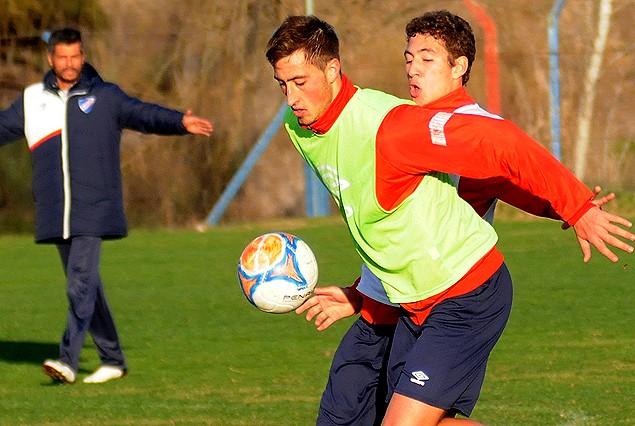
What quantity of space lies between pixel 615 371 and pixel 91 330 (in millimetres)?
3225

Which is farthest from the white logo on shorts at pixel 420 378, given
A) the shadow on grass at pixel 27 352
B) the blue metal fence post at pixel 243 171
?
the blue metal fence post at pixel 243 171

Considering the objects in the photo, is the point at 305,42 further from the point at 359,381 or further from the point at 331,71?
the point at 359,381

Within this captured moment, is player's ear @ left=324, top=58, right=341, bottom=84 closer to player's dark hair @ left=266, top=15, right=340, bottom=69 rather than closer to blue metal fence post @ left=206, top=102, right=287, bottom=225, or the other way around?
player's dark hair @ left=266, top=15, right=340, bottom=69

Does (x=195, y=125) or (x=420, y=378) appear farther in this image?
(x=195, y=125)

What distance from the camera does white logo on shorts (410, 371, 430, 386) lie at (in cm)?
445

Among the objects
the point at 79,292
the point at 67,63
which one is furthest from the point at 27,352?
the point at 67,63

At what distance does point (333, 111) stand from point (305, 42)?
267mm

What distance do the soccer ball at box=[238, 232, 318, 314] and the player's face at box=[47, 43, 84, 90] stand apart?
311cm

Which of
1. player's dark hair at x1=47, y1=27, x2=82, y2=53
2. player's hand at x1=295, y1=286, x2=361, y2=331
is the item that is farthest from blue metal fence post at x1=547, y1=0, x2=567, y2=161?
player's hand at x1=295, y1=286, x2=361, y2=331

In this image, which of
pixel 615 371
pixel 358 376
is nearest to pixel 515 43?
pixel 615 371

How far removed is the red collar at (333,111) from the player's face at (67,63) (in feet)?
11.6

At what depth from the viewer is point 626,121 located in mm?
19188

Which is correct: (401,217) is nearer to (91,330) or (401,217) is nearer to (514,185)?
(514,185)

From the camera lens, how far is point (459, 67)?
4.93m
